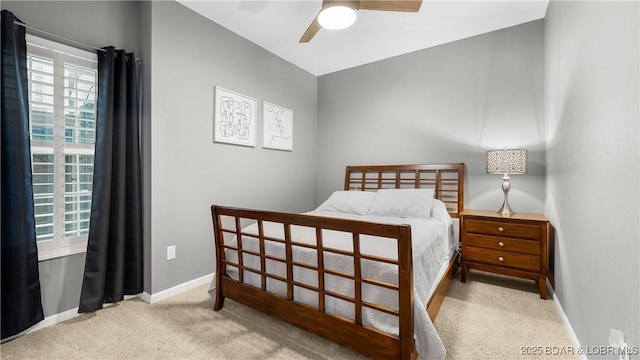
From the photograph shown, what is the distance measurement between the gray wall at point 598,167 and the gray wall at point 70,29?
3262 mm

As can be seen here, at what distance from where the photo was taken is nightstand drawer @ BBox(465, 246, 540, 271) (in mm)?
2433

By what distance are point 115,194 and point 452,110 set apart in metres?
3.59

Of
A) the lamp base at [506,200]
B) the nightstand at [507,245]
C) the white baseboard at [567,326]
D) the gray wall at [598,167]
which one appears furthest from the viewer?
the lamp base at [506,200]

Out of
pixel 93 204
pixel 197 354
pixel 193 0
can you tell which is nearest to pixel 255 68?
pixel 193 0

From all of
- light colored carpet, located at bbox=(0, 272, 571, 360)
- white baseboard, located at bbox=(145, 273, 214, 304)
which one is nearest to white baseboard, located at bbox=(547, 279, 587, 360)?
light colored carpet, located at bbox=(0, 272, 571, 360)

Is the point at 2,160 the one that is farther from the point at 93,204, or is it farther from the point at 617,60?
the point at 617,60

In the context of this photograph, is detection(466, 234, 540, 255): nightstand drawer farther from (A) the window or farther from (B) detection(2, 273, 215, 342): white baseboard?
(A) the window

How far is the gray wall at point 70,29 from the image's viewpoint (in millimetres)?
1918

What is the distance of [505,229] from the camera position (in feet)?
8.37

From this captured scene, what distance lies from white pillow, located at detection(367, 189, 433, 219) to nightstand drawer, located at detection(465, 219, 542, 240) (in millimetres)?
435

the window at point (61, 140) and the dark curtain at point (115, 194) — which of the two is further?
the dark curtain at point (115, 194)

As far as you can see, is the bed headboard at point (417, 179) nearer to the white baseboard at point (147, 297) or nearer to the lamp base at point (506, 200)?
the lamp base at point (506, 200)

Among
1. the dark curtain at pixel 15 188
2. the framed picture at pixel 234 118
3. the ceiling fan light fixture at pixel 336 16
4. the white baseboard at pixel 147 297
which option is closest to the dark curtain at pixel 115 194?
Answer: the white baseboard at pixel 147 297

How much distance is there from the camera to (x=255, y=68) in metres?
3.35
